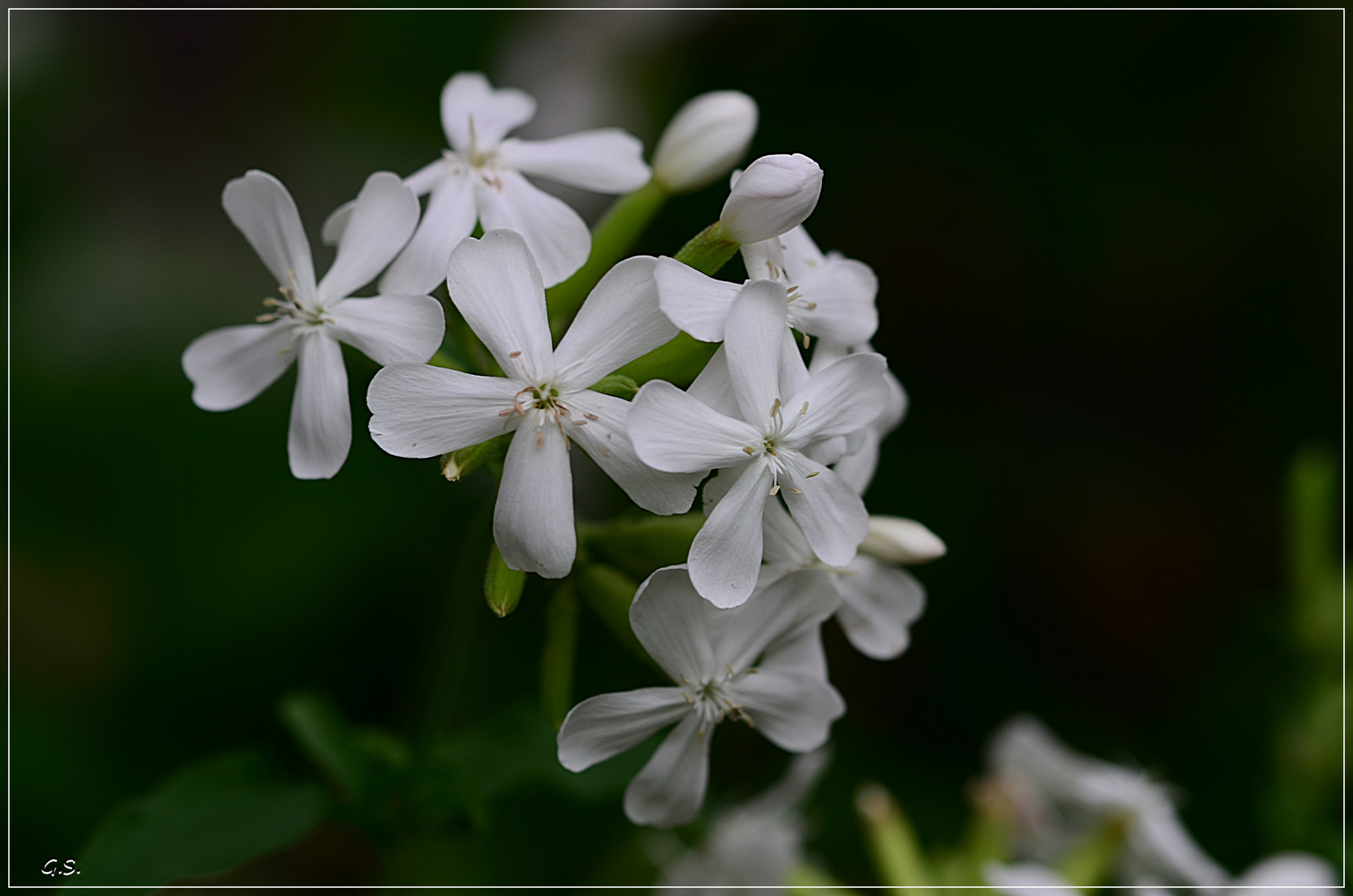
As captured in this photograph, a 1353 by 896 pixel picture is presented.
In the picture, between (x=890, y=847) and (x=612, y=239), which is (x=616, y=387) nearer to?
(x=612, y=239)

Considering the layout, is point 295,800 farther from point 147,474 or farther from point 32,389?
point 32,389

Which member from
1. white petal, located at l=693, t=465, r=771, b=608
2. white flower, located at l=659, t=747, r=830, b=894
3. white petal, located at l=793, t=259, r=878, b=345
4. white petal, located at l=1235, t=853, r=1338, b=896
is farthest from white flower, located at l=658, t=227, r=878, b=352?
white petal, located at l=1235, t=853, r=1338, b=896

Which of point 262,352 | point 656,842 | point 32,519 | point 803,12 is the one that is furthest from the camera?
point 803,12

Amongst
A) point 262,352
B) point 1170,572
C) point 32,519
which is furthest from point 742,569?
point 1170,572

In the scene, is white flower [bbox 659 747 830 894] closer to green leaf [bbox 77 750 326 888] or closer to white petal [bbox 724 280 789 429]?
green leaf [bbox 77 750 326 888]

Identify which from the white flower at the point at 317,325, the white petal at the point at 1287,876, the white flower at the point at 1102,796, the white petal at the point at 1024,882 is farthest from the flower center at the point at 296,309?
the white petal at the point at 1287,876

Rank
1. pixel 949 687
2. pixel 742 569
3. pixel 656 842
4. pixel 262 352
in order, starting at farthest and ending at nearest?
pixel 949 687 → pixel 656 842 → pixel 262 352 → pixel 742 569

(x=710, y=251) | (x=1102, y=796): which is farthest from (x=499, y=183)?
(x=1102, y=796)
